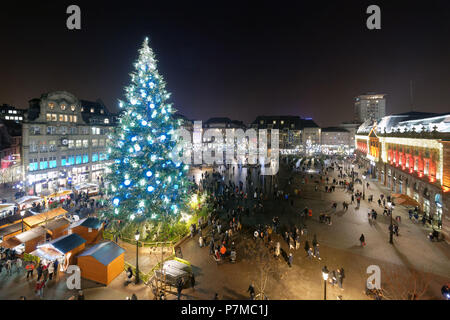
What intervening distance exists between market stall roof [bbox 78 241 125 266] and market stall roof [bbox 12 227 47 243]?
5.63 m

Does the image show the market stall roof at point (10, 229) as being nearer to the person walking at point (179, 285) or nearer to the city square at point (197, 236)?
the city square at point (197, 236)

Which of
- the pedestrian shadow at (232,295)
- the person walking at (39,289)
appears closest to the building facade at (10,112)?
the person walking at (39,289)

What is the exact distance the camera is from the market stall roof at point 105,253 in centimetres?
1306

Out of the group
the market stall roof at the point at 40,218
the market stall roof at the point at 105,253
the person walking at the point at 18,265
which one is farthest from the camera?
the market stall roof at the point at 40,218

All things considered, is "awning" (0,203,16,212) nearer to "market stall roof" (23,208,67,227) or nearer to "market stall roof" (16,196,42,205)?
"market stall roof" (16,196,42,205)

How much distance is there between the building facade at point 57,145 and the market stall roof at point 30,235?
66.5 feet

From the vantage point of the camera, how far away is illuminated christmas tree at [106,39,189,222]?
1571cm

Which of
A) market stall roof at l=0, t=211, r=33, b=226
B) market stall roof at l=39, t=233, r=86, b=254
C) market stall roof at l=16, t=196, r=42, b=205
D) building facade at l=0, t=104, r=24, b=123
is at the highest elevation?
building facade at l=0, t=104, r=24, b=123

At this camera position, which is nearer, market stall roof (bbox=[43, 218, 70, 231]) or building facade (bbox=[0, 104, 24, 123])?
market stall roof (bbox=[43, 218, 70, 231])

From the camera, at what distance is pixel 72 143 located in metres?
41.4

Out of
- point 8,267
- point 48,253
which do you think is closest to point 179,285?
point 48,253

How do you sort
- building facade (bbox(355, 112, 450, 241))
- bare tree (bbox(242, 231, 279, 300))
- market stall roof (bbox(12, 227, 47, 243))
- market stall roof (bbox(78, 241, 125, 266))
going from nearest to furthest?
bare tree (bbox(242, 231, 279, 300)), market stall roof (bbox(78, 241, 125, 266)), market stall roof (bbox(12, 227, 47, 243)), building facade (bbox(355, 112, 450, 241))

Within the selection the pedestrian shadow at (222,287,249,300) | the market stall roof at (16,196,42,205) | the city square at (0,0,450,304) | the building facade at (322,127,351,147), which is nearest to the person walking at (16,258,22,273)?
the city square at (0,0,450,304)
